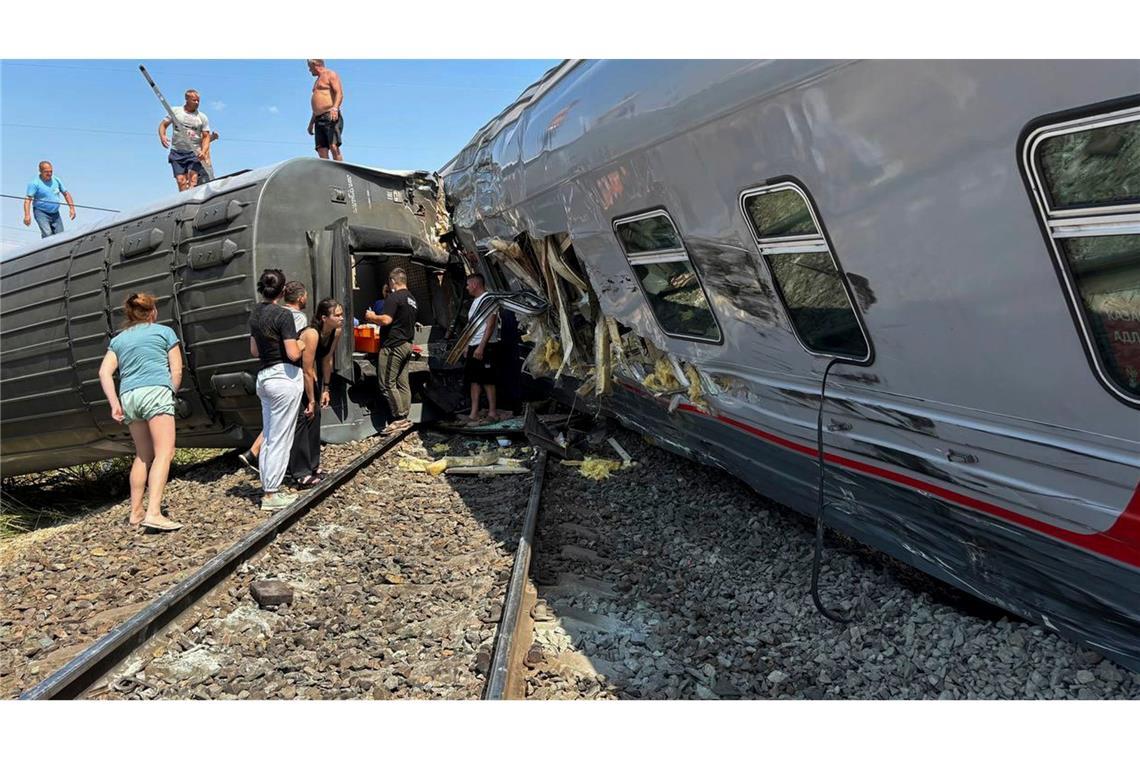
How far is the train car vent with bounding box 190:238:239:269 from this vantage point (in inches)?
296

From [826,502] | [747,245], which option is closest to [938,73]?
[747,245]

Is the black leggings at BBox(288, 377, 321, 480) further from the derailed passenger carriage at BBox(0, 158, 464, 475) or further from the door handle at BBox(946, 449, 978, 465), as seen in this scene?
the door handle at BBox(946, 449, 978, 465)

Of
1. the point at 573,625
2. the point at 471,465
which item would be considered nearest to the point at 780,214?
the point at 573,625

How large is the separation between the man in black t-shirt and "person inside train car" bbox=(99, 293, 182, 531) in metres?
3.09

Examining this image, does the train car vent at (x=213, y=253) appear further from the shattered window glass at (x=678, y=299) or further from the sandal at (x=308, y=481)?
the shattered window glass at (x=678, y=299)

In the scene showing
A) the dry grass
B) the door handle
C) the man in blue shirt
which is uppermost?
the man in blue shirt

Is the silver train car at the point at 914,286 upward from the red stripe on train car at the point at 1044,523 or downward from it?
upward

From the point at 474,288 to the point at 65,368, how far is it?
16.2 feet

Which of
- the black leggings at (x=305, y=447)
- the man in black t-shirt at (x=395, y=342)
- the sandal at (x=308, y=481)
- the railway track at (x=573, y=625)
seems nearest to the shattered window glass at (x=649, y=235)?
the railway track at (x=573, y=625)

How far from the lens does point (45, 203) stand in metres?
11.2

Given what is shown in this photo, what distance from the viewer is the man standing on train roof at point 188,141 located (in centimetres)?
1083

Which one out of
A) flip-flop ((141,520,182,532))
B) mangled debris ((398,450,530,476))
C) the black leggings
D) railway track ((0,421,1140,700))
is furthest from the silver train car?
flip-flop ((141,520,182,532))

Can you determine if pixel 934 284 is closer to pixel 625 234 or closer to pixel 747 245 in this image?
pixel 747 245

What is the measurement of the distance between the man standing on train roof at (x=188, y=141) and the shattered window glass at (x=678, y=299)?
9091 millimetres
